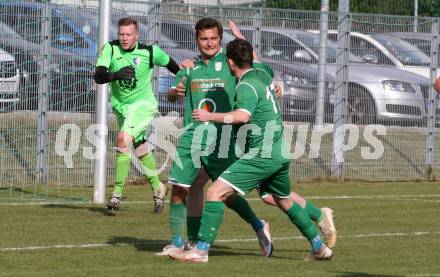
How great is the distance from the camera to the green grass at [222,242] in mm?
9148

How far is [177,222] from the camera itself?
10.1 meters

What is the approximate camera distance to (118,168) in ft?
44.8

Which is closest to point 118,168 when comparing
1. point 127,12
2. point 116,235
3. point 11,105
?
point 116,235

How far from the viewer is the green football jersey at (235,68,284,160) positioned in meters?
9.36

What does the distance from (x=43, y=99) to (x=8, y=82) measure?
738 mm

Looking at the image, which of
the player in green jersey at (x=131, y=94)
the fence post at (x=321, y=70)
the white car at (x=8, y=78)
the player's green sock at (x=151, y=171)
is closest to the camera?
the player in green jersey at (x=131, y=94)

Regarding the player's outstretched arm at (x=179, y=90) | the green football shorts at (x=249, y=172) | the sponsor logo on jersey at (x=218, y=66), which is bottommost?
the green football shorts at (x=249, y=172)

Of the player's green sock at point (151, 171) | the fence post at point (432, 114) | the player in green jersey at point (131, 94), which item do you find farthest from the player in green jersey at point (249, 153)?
the fence post at point (432, 114)

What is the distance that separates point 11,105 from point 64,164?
1.23 meters

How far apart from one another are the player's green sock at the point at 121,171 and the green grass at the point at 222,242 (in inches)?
11.7

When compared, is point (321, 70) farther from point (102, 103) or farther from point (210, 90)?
point (210, 90)

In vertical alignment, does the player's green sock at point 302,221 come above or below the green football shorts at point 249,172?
below

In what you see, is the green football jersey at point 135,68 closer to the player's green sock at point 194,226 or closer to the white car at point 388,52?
the player's green sock at point 194,226

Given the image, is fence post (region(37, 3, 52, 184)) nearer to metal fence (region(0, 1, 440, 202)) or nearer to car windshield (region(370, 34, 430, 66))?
metal fence (region(0, 1, 440, 202))
